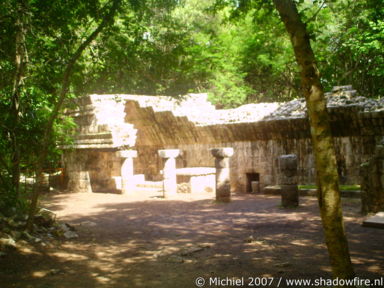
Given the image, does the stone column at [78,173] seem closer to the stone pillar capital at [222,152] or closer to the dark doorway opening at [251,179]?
the dark doorway opening at [251,179]

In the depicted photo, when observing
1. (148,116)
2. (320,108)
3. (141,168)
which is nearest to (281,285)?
(320,108)

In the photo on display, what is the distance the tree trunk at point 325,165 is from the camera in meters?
3.82

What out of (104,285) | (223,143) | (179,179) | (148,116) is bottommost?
(104,285)

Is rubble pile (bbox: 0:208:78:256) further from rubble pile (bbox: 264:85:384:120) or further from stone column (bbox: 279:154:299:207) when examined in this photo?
rubble pile (bbox: 264:85:384:120)

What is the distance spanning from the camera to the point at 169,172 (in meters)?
15.2

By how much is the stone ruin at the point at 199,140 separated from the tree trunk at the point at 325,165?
819cm

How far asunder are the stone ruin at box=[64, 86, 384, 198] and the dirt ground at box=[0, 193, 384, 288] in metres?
3.00

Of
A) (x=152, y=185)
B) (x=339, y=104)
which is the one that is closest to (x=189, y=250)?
(x=339, y=104)

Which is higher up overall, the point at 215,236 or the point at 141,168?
the point at 141,168

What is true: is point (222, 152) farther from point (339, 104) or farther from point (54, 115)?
point (54, 115)

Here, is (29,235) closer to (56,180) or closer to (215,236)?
(215,236)

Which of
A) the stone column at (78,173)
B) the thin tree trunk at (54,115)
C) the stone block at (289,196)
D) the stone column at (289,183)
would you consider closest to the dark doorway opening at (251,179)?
the stone column at (289,183)

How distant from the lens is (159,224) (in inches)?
377

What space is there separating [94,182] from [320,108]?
1654cm
